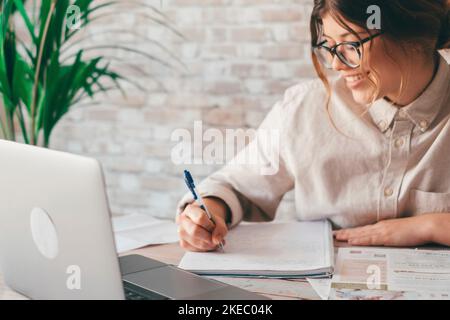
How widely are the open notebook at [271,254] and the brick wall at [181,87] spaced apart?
3.45 ft

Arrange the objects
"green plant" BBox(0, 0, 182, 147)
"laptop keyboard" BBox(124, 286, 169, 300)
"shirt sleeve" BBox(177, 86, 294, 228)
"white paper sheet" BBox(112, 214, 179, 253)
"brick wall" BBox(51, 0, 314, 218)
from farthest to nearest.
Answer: "brick wall" BBox(51, 0, 314, 218)
"green plant" BBox(0, 0, 182, 147)
"shirt sleeve" BBox(177, 86, 294, 228)
"white paper sheet" BBox(112, 214, 179, 253)
"laptop keyboard" BBox(124, 286, 169, 300)

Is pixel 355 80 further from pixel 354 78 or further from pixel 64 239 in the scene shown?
pixel 64 239

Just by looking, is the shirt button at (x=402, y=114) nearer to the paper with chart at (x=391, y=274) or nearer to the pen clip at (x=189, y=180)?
the paper with chart at (x=391, y=274)

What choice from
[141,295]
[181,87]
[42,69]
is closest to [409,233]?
[141,295]

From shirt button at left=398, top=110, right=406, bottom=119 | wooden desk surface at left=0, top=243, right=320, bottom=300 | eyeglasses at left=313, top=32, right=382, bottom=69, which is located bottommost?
wooden desk surface at left=0, top=243, right=320, bottom=300

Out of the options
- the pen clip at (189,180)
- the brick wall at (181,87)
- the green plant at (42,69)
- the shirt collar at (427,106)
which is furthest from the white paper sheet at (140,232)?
the brick wall at (181,87)

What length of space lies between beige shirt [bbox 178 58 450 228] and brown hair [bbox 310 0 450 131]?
70 mm

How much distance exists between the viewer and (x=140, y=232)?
4.85ft

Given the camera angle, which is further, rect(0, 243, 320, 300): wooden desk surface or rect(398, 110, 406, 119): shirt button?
rect(398, 110, 406, 119): shirt button

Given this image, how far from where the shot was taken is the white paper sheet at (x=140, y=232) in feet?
4.52

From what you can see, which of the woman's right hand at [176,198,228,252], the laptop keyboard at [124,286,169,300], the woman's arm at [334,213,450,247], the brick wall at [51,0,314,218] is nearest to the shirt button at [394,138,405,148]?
the woman's arm at [334,213,450,247]

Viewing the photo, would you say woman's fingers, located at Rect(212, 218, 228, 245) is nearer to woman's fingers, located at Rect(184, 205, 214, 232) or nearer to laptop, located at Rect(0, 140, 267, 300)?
woman's fingers, located at Rect(184, 205, 214, 232)

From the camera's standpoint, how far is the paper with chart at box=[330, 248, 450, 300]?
1.04 m
